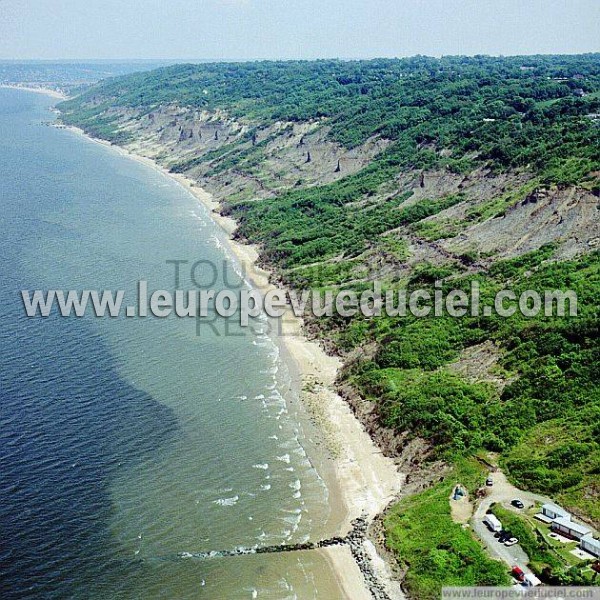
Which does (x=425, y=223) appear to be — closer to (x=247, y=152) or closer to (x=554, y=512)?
(x=554, y=512)

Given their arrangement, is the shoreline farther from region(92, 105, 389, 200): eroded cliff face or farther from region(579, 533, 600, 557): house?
region(92, 105, 389, 200): eroded cliff face

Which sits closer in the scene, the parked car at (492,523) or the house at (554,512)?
the house at (554,512)

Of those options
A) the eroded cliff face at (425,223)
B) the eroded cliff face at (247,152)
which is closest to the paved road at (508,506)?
the eroded cliff face at (425,223)

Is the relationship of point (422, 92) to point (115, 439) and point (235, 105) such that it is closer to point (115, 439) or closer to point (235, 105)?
point (235, 105)

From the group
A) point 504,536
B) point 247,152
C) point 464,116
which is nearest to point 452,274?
point 504,536

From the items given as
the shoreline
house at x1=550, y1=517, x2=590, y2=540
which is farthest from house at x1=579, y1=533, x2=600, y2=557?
the shoreline

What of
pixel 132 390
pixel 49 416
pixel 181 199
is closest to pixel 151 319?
pixel 132 390

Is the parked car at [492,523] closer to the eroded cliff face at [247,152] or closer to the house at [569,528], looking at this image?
the house at [569,528]
